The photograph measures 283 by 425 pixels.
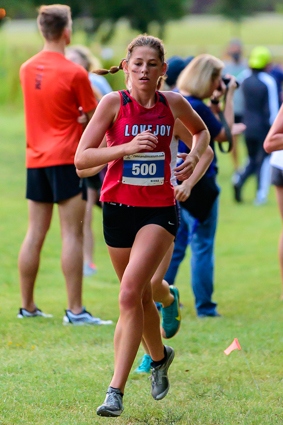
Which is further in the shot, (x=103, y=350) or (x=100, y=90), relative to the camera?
(x=100, y=90)

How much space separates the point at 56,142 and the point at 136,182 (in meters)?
1.83

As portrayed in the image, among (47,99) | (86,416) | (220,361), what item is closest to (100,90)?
(47,99)

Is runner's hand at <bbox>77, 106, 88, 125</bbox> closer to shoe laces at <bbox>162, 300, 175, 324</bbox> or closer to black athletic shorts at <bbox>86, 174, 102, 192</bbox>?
black athletic shorts at <bbox>86, 174, 102, 192</bbox>

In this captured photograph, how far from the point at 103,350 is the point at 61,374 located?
60 cm

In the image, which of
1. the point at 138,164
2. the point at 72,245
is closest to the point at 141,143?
the point at 138,164

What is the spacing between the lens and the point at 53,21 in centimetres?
509

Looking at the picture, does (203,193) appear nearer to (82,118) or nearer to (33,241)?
(82,118)

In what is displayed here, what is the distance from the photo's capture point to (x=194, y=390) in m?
3.96

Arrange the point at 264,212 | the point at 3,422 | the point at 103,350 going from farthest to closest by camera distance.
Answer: the point at 264,212, the point at 103,350, the point at 3,422

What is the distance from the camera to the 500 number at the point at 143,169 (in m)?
3.46

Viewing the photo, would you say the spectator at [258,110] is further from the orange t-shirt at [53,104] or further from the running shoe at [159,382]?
the running shoe at [159,382]

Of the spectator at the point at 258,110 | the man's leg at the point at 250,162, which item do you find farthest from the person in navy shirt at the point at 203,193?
the man's leg at the point at 250,162

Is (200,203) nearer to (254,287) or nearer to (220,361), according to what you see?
(220,361)

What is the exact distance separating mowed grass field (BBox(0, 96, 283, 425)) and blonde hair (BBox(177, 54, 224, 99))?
198 cm
